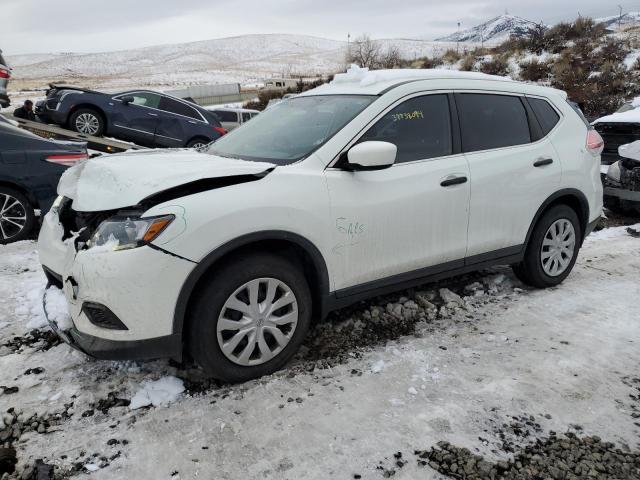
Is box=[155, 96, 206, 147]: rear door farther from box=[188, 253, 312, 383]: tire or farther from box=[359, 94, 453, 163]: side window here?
box=[188, 253, 312, 383]: tire

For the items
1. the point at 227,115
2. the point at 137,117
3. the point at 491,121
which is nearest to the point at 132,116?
the point at 137,117

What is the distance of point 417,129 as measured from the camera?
11.5 feet

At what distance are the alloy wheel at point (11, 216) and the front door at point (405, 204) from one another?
4253 mm

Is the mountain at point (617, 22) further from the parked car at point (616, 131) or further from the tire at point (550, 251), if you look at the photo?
the tire at point (550, 251)

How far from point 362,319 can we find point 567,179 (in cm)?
217

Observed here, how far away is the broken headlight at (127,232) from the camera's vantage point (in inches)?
98.9

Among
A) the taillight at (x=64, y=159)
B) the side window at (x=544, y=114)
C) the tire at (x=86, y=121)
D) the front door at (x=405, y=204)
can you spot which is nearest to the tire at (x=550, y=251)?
the side window at (x=544, y=114)

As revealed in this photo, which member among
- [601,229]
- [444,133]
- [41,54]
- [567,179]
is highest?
[41,54]

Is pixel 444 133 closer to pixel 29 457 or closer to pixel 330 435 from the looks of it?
pixel 330 435

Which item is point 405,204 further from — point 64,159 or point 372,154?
point 64,159

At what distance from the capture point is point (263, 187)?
2830mm

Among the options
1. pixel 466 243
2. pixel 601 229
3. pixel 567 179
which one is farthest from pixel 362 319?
pixel 601 229

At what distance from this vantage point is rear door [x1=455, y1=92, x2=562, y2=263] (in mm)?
3717

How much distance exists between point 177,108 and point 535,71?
16491mm
